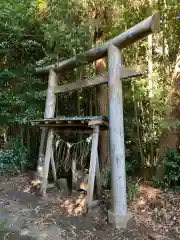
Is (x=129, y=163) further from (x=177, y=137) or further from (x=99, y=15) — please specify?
(x=99, y=15)

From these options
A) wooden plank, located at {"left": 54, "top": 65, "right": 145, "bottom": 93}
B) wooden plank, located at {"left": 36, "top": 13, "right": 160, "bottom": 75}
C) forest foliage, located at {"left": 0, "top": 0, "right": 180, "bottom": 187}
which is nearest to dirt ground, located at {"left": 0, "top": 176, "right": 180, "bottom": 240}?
forest foliage, located at {"left": 0, "top": 0, "right": 180, "bottom": 187}

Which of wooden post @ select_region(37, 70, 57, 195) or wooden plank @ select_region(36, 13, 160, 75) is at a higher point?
wooden plank @ select_region(36, 13, 160, 75)

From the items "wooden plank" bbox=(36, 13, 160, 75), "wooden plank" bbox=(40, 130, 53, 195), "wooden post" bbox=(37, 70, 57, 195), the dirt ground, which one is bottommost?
the dirt ground

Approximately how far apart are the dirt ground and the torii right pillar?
0.62 ft

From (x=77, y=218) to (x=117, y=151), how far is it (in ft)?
4.30

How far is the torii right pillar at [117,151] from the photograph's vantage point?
3814mm

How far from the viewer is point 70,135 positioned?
686 cm

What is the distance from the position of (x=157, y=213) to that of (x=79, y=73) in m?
3.60

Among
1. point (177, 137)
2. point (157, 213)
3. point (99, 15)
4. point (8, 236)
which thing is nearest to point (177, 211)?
point (157, 213)

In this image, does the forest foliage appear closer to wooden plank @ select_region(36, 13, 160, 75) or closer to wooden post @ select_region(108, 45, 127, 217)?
wooden plank @ select_region(36, 13, 160, 75)

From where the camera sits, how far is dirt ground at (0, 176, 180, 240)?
11.8 feet

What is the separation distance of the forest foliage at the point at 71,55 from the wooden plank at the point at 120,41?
25 cm

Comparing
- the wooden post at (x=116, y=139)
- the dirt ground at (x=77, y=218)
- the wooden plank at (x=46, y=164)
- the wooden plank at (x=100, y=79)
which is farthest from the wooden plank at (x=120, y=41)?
the dirt ground at (x=77, y=218)

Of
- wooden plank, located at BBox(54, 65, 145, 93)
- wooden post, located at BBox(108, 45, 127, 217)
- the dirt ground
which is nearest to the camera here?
the dirt ground
